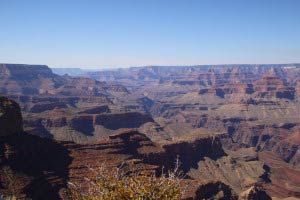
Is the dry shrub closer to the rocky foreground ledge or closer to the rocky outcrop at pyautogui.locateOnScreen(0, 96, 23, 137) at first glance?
the rocky foreground ledge

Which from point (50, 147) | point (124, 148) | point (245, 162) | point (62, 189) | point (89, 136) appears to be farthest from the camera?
point (89, 136)

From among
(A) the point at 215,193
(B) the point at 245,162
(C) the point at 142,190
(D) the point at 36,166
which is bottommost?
(B) the point at 245,162

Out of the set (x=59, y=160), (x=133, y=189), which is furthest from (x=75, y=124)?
(x=133, y=189)

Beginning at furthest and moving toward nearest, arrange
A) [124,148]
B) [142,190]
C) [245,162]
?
1. [245,162]
2. [124,148]
3. [142,190]

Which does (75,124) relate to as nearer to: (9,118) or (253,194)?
(9,118)

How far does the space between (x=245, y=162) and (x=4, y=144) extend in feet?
273

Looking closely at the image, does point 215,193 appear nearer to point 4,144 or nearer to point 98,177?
Answer: point 4,144

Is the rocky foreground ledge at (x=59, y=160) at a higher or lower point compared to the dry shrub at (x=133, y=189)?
lower

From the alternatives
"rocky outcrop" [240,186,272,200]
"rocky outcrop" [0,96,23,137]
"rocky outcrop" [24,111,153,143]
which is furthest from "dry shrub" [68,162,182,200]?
"rocky outcrop" [24,111,153,143]

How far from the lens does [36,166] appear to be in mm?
66688

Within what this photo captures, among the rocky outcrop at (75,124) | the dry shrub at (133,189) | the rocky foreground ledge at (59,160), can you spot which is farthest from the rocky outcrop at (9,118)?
the rocky outcrop at (75,124)

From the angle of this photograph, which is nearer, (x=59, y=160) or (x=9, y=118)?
(x=9, y=118)

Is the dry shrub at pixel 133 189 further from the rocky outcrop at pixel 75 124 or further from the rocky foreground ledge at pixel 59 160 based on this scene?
the rocky outcrop at pixel 75 124

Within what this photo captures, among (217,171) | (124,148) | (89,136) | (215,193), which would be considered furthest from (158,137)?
(215,193)
